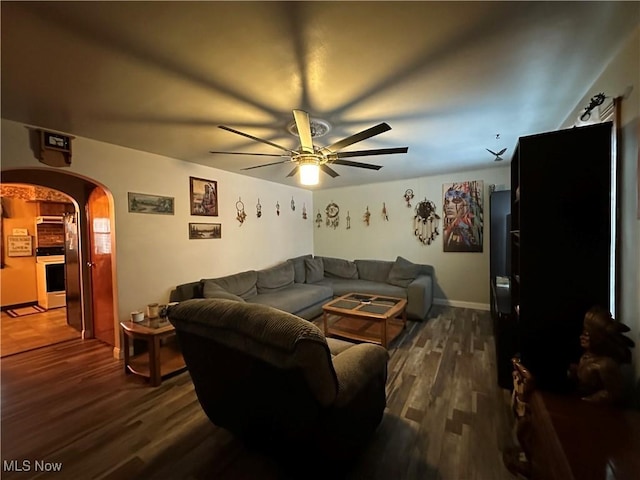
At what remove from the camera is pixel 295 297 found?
4.02 metres

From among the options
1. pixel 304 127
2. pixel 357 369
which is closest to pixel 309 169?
pixel 304 127

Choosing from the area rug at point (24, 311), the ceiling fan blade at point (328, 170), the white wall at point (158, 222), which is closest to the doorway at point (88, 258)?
the white wall at point (158, 222)

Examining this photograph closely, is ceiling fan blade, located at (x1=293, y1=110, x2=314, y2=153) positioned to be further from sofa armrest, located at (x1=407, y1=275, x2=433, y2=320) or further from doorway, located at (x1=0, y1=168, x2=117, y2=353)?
sofa armrest, located at (x1=407, y1=275, x2=433, y2=320)

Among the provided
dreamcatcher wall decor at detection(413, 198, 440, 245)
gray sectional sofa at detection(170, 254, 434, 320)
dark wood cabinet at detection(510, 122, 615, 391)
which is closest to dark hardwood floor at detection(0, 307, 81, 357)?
gray sectional sofa at detection(170, 254, 434, 320)

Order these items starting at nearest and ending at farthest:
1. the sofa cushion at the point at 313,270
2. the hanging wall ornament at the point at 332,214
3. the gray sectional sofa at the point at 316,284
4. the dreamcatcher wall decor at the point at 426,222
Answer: the gray sectional sofa at the point at 316,284
the dreamcatcher wall decor at the point at 426,222
the sofa cushion at the point at 313,270
the hanging wall ornament at the point at 332,214

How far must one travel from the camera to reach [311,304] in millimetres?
4289

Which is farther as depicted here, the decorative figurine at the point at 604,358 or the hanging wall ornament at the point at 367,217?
the hanging wall ornament at the point at 367,217

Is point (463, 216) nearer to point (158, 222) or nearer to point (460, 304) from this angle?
point (460, 304)

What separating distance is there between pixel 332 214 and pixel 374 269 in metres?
1.63

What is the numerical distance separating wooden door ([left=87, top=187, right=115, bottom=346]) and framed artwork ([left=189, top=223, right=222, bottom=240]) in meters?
0.91

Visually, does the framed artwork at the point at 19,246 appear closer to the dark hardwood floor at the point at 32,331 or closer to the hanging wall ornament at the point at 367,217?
the dark hardwood floor at the point at 32,331

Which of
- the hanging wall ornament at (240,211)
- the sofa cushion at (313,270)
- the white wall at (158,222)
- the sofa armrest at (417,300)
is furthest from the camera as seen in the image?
the sofa cushion at (313,270)

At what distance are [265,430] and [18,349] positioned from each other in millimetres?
3844

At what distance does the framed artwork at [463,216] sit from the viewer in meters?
4.53
